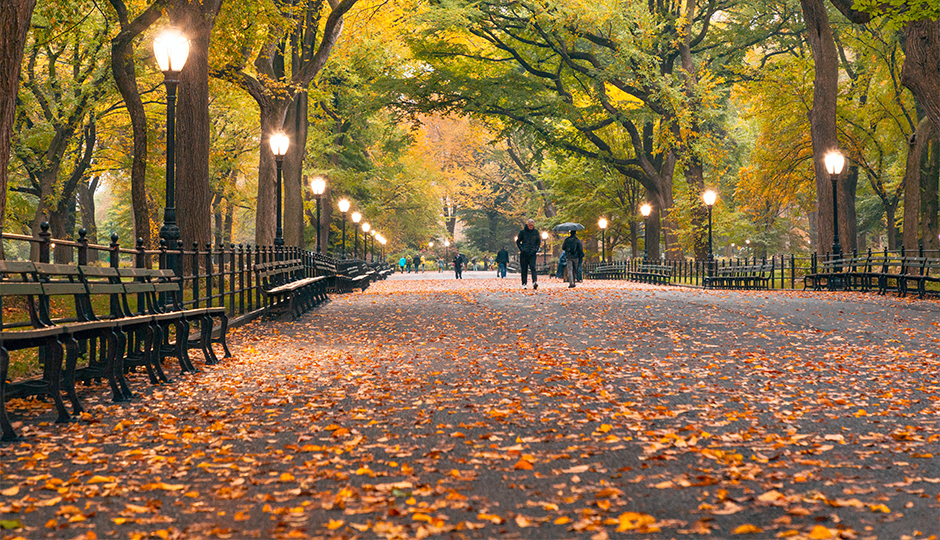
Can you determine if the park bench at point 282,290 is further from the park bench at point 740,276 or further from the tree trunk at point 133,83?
the park bench at point 740,276

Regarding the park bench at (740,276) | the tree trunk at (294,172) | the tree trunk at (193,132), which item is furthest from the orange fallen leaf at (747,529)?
the park bench at (740,276)

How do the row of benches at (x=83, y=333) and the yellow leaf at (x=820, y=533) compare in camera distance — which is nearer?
the yellow leaf at (x=820, y=533)

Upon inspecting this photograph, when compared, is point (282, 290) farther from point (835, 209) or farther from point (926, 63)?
point (835, 209)

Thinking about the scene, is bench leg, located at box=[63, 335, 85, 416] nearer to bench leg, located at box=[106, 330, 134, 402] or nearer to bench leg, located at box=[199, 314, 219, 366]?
bench leg, located at box=[106, 330, 134, 402]

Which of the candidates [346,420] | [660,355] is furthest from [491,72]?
[346,420]

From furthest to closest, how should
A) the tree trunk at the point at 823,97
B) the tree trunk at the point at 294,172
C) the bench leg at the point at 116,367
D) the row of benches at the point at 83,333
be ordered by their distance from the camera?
1. the tree trunk at the point at 294,172
2. the tree trunk at the point at 823,97
3. the bench leg at the point at 116,367
4. the row of benches at the point at 83,333

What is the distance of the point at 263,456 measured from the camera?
5.57 m

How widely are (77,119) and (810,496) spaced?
2627 centimetres

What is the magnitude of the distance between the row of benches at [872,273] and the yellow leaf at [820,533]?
56.7 ft

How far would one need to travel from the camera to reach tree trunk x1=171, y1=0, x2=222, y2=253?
16219 millimetres

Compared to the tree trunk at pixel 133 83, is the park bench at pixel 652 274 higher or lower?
lower

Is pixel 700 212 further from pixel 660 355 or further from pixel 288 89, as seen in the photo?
pixel 660 355

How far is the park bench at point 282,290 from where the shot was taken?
624 inches

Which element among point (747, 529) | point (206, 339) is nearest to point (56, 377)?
point (206, 339)
